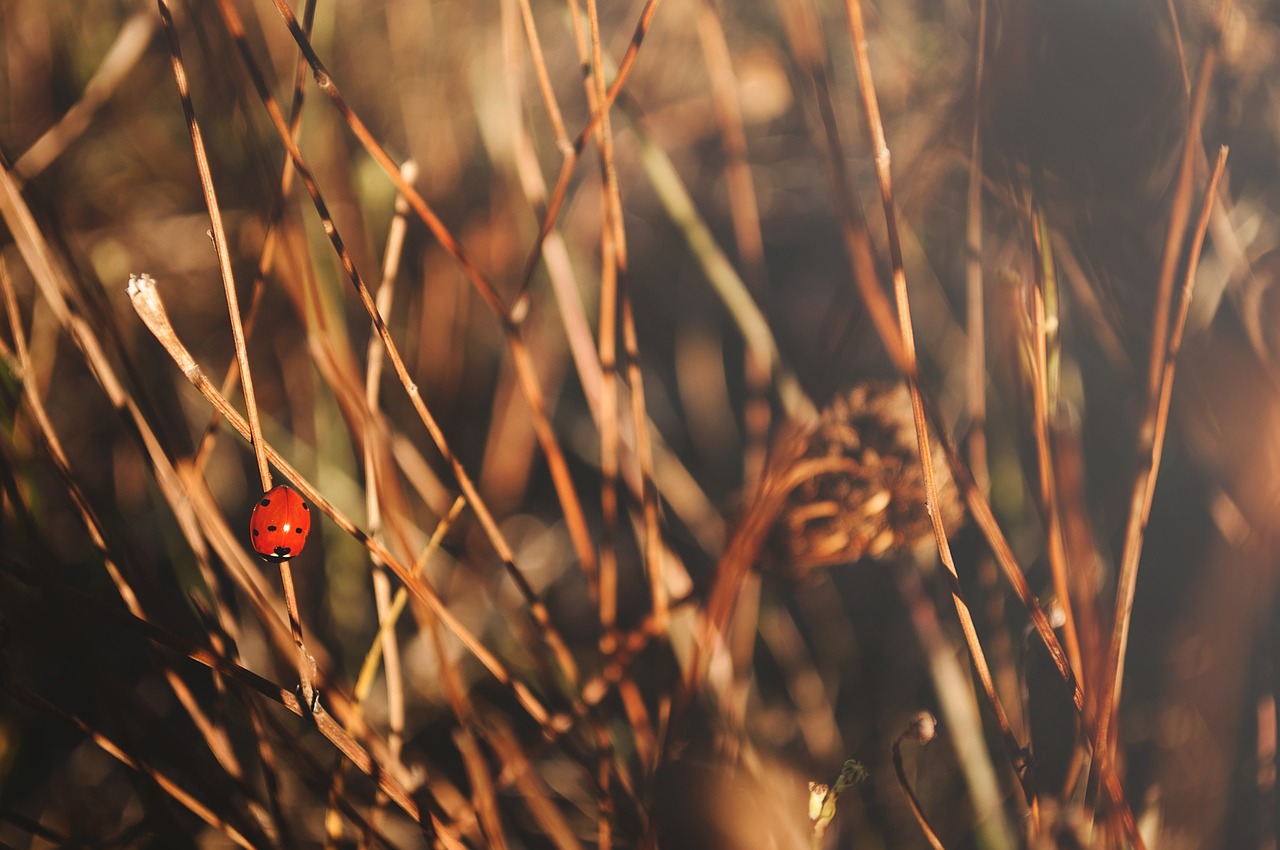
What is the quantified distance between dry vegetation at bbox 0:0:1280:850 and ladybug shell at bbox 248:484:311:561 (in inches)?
1.0

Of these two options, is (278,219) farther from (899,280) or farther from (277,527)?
(899,280)

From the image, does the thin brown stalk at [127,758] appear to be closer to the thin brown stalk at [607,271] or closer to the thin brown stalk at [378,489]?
the thin brown stalk at [378,489]

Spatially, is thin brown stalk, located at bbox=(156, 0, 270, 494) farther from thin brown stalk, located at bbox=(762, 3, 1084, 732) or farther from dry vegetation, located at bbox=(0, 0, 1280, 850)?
thin brown stalk, located at bbox=(762, 3, 1084, 732)

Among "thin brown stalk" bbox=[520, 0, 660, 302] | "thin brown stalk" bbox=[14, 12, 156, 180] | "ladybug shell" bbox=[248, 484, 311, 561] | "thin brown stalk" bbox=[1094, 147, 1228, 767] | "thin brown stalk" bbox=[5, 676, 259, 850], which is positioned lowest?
"thin brown stalk" bbox=[1094, 147, 1228, 767]

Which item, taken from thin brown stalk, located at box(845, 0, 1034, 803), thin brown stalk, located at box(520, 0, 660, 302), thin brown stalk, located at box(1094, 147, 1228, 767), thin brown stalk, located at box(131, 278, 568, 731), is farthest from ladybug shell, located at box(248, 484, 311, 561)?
thin brown stalk, located at box(1094, 147, 1228, 767)

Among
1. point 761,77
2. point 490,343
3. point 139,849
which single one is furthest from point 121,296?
point 761,77

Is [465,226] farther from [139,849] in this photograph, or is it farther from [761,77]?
[139,849]

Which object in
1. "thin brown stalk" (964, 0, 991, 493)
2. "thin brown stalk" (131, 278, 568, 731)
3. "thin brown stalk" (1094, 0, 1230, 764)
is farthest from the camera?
"thin brown stalk" (964, 0, 991, 493)

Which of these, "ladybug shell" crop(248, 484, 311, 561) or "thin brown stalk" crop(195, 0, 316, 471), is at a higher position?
"thin brown stalk" crop(195, 0, 316, 471)

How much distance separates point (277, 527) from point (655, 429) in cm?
38

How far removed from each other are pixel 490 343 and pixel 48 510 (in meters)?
0.38

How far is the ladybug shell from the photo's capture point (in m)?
0.31

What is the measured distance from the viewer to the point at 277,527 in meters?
0.32

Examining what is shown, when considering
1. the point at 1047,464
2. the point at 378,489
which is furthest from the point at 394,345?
the point at 1047,464
